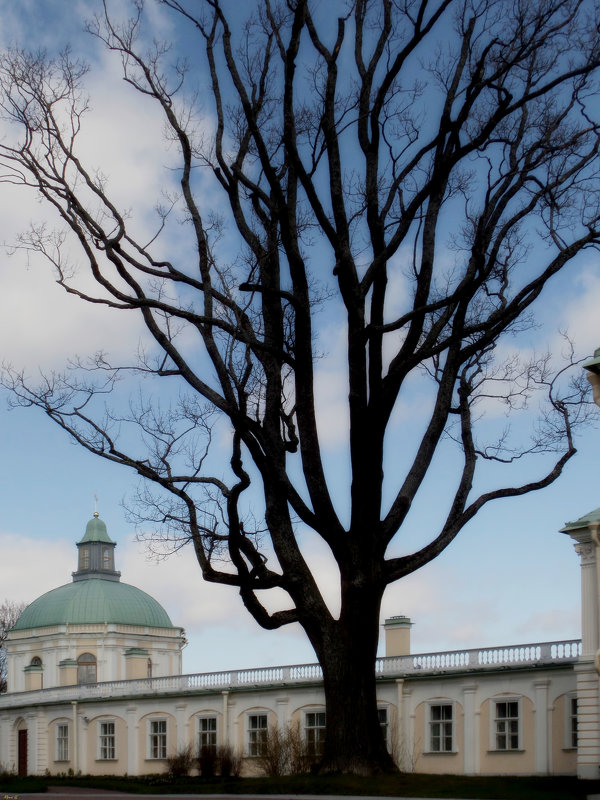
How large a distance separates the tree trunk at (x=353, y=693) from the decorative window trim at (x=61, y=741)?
30.6 metres

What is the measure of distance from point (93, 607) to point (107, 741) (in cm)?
2899

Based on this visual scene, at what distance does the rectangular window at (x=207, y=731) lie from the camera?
38.4 meters

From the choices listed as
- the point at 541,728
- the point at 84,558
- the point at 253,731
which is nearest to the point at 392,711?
the point at 541,728

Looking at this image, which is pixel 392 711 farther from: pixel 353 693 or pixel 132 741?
pixel 353 693

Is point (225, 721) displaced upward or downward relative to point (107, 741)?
upward

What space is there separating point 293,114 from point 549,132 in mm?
3667

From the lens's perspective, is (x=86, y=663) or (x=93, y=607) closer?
(x=86, y=663)

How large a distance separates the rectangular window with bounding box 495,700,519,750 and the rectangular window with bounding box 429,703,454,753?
158 centimetres

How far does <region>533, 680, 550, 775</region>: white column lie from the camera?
27820mm

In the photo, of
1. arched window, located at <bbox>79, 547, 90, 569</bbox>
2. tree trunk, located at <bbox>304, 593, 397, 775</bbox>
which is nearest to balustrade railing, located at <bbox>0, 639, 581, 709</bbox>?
tree trunk, located at <bbox>304, 593, 397, 775</bbox>

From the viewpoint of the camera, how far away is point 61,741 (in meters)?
44.7

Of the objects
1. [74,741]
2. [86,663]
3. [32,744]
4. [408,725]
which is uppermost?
[408,725]

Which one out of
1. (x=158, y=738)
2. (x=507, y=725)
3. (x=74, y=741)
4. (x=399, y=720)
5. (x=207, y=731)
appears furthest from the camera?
(x=74, y=741)

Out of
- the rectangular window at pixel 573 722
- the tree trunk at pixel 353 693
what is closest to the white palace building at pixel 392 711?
the rectangular window at pixel 573 722
